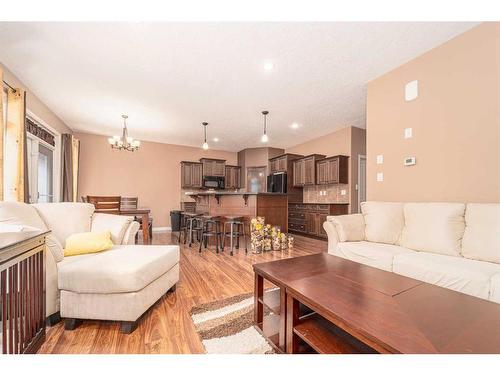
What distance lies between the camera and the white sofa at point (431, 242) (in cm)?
155

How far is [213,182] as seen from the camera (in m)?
7.25

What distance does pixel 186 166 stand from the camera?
6.95m

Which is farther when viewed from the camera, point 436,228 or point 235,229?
point 235,229

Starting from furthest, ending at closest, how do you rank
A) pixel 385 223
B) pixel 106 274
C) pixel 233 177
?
pixel 233 177 < pixel 385 223 < pixel 106 274

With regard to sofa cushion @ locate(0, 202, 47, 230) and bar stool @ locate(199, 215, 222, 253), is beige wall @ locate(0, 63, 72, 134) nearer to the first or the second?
sofa cushion @ locate(0, 202, 47, 230)

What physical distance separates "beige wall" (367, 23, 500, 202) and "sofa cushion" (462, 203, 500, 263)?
0.40 metres

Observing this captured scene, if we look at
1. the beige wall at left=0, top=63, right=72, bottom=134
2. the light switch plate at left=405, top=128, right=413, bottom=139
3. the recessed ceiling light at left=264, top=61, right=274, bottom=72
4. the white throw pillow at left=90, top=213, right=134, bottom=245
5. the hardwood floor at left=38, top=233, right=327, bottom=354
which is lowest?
the hardwood floor at left=38, top=233, right=327, bottom=354

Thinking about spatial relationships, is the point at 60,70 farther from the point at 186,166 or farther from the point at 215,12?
the point at 186,166

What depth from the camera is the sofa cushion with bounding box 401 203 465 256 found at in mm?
1945

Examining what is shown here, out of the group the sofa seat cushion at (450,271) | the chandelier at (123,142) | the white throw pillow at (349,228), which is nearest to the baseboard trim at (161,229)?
the chandelier at (123,142)

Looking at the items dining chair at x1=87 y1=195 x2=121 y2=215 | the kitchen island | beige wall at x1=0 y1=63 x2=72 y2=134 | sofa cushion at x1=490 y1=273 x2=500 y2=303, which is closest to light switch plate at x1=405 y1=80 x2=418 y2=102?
sofa cushion at x1=490 y1=273 x2=500 y2=303

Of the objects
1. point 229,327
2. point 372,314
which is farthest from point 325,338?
point 229,327

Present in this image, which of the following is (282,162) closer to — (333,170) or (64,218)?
(333,170)

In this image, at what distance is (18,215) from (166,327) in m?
1.46
